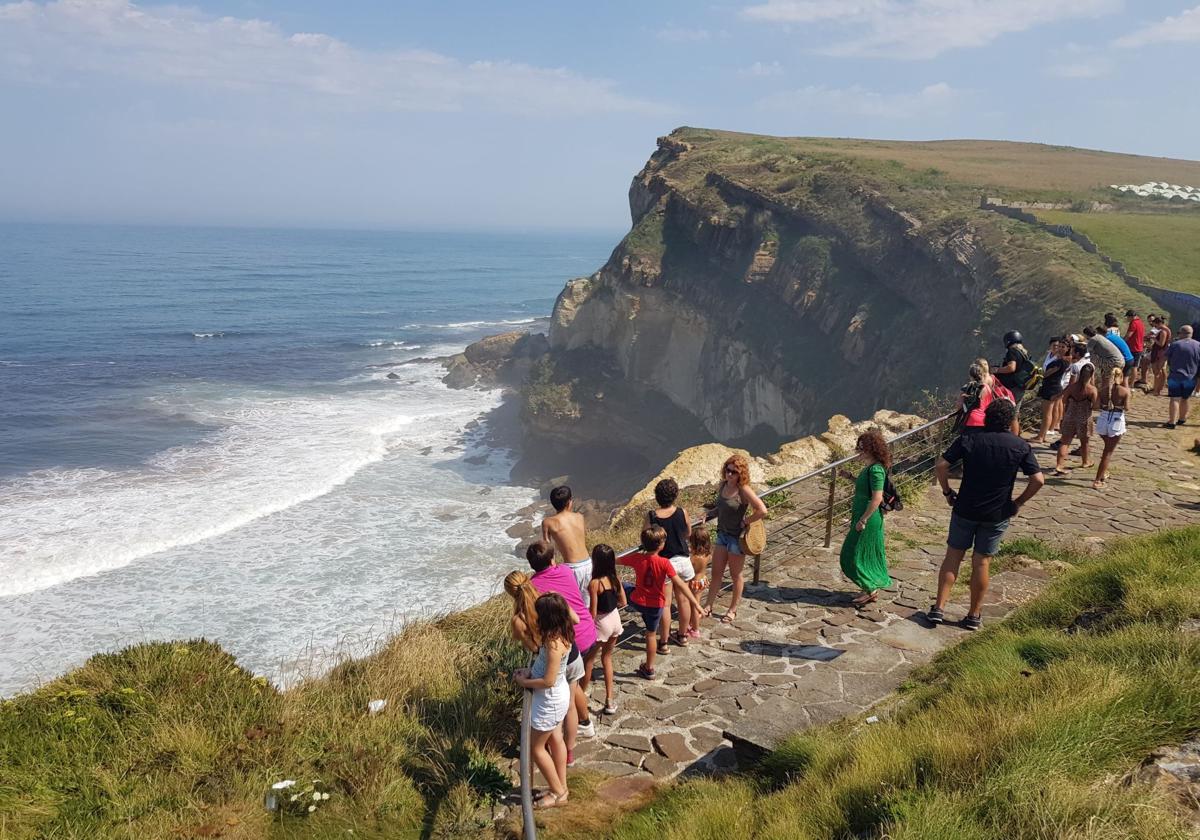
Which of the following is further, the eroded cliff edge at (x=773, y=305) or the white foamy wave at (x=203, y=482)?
the eroded cliff edge at (x=773, y=305)

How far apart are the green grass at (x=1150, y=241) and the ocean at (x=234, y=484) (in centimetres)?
2724

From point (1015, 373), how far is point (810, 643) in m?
5.58

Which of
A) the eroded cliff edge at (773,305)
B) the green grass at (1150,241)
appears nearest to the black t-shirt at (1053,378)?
the eroded cliff edge at (773,305)

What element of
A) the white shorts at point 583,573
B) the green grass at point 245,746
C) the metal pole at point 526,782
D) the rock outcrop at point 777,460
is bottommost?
the green grass at point 245,746

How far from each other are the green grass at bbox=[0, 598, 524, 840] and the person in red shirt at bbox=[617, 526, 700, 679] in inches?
49.0

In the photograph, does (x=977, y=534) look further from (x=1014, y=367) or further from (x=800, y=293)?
(x=800, y=293)

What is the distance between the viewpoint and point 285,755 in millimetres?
5809

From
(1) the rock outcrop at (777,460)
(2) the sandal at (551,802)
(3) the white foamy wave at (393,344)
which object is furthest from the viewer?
(3) the white foamy wave at (393,344)

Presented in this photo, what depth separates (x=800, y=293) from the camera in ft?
146

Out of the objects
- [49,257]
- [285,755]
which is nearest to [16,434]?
[285,755]

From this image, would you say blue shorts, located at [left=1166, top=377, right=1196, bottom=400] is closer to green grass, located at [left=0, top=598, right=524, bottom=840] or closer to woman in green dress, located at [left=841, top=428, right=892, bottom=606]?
woman in green dress, located at [left=841, top=428, right=892, bottom=606]

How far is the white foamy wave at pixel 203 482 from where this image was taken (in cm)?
2666

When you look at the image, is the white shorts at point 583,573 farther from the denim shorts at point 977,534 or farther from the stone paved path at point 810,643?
the denim shorts at point 977,534

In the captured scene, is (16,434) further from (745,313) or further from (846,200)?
(846,200)
